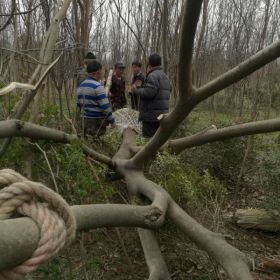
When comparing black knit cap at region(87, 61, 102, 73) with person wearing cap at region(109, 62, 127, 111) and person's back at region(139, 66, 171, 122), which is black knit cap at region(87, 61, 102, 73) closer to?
person's back at region(139, 66, 171, 122)

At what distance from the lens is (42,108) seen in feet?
9.55

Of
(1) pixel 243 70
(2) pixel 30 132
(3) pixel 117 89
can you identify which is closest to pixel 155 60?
(3) pixel 117 89

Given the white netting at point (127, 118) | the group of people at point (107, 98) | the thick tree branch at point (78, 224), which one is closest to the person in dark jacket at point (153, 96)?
the group of people at point (107, 98)

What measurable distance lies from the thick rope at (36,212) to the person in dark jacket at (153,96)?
4125mm

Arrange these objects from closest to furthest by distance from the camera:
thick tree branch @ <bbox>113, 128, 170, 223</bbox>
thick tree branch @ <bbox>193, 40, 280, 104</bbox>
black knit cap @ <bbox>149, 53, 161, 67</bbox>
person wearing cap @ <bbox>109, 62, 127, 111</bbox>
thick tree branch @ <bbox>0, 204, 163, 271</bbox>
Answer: thick tree branch @ <bbox>0, 204, 163, 271</bbox>, thick tree branch @ <bbox>193, 40, 280, 104</bbox>, thick tree branch @ <bbox>113, 128, 170, 223</bbox>, black knit cap @ <bbox>149, 53, 161, 67</bbox>, person wearing cap @ <bbox>109, 62, 127, 111</bbox>

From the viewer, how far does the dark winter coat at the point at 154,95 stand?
4859mm

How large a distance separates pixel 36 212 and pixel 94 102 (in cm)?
373

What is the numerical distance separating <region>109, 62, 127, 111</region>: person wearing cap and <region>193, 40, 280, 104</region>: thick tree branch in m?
4.31

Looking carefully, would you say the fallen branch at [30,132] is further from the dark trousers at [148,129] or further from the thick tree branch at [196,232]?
the dark trousers at [148,129]

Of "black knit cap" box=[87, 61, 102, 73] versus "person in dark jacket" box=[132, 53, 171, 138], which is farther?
"person in dark jacket" box=[132, 53, 171, 138]

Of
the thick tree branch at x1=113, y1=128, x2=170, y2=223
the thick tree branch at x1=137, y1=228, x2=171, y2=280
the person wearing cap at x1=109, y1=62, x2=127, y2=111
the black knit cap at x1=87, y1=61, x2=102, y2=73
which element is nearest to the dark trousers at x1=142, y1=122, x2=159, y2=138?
the black knit cap at x1=87, y1=61, x2=102, y2=73

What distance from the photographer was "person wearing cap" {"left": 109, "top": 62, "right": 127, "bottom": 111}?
20.9ft

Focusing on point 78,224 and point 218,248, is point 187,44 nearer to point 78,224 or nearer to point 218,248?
point 78,224

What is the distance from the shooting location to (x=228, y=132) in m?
2.82
